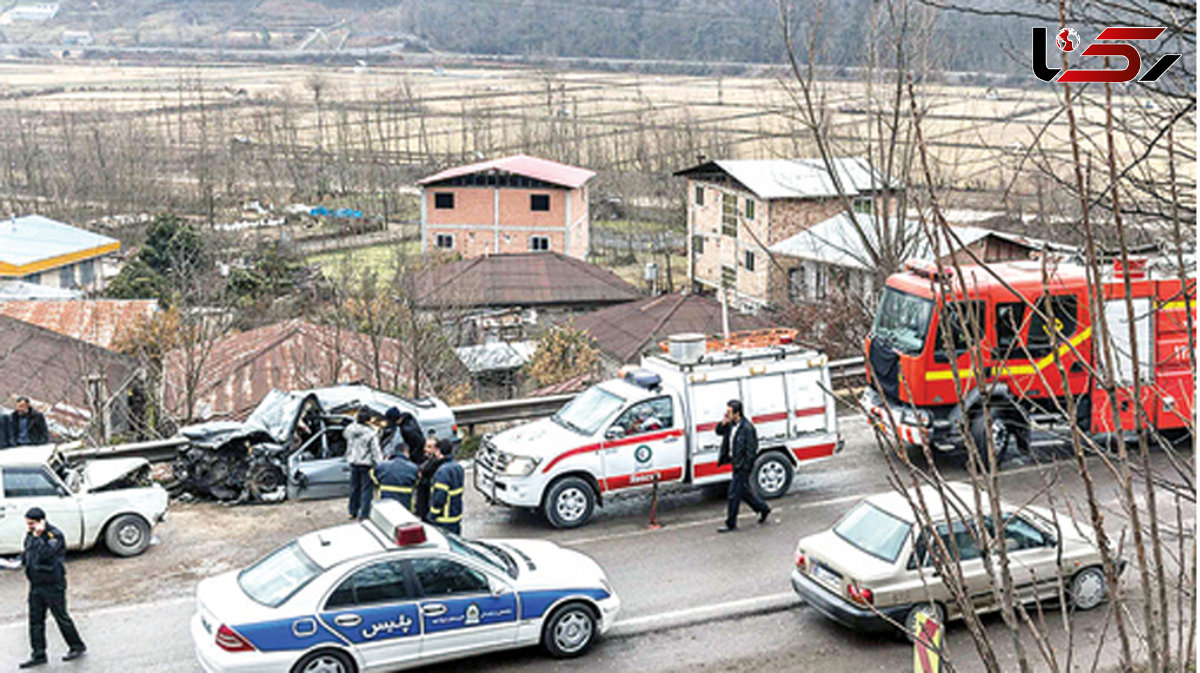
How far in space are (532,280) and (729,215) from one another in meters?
11.3

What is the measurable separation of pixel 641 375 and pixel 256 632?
702 cm

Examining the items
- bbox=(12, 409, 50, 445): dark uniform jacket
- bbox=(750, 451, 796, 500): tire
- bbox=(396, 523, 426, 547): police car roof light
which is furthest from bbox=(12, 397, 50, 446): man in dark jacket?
bbox=(750, 451, 796, 500): tire

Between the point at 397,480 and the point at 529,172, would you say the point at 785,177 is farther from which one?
the point at 397,480

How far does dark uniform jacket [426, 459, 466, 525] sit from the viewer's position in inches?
562

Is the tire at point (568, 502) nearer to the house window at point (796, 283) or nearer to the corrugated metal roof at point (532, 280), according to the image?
the corrugated metal roof at point (532, 280)

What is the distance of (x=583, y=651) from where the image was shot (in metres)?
12.5

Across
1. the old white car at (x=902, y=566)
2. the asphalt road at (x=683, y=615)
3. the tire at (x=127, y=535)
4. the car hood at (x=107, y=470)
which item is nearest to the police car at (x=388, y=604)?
the asphalt road at (x=683, y=615)

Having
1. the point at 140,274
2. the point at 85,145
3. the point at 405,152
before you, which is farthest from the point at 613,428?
the point at 405,152

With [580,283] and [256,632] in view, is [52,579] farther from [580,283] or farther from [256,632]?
[580,283]

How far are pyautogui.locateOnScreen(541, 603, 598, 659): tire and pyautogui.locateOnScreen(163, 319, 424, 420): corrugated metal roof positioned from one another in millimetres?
13662

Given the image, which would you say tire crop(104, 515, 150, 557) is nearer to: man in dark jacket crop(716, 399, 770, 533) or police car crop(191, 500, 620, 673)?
police car crop(191, 500, 620, 673)

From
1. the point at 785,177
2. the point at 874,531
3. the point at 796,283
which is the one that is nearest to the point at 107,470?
the point at 874,531

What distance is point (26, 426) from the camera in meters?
16.6

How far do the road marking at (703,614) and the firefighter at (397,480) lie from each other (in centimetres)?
307
